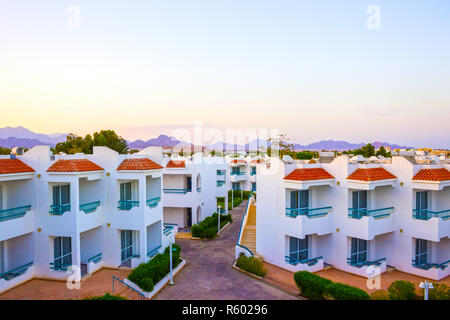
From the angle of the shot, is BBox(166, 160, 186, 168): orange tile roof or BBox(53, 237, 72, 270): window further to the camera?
BBox(166, 160, 186, 168): orange tile roof

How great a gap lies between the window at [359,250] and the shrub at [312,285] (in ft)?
19.4

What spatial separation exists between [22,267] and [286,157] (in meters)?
16.7

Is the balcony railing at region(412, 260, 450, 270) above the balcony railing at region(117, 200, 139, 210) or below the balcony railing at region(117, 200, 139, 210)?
Result: below

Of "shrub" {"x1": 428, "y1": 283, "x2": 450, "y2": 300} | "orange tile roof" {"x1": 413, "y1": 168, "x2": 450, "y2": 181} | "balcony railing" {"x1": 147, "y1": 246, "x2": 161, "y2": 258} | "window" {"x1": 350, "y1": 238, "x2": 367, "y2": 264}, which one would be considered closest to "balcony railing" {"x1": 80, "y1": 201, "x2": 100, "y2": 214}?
"balcony railing" {"x1": 147, "y1": 246, "x2": 161, "y2": 258}

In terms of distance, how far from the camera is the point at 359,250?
70.3 feet

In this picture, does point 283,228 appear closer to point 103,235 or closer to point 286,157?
point 286,157

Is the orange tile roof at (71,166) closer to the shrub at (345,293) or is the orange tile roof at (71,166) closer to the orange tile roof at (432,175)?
the shrub at (345,293)

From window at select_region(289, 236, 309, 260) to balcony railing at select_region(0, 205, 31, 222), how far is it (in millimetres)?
15692

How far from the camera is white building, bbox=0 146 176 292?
Result: 17750mm

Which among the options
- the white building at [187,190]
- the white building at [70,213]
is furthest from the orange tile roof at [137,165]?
the white building at [187,190]

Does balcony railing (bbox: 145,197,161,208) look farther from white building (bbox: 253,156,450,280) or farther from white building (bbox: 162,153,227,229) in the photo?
white building (bbox: 162,153,227,229)

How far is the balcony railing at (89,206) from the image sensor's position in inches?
752
